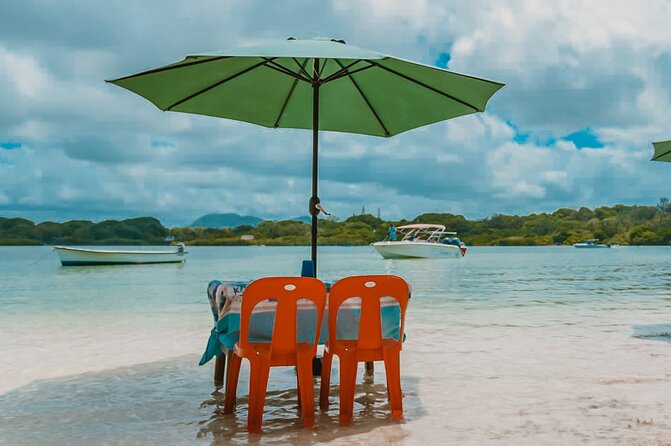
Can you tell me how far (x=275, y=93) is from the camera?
5367 millimetres

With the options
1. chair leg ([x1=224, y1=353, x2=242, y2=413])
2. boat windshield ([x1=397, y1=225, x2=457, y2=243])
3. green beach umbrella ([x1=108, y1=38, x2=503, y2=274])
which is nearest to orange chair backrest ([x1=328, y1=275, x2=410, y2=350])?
chair leg ([x1=224, y1=353, x2=242, y2=413])

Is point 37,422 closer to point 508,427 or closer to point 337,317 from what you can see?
point 337,317

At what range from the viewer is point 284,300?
11.0 ft

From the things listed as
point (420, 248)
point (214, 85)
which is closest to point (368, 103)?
point (214, 85)

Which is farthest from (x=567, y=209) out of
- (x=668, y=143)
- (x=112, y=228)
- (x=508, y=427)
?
(x=508, y=427)

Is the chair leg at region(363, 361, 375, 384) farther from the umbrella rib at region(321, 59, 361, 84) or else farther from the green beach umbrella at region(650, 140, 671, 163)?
the green beach umbrella at region(650, 140, 671, 163)

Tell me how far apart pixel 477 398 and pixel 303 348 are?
1.54 metres

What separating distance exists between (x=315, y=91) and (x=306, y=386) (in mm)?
2367

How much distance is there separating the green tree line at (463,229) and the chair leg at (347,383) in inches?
1812

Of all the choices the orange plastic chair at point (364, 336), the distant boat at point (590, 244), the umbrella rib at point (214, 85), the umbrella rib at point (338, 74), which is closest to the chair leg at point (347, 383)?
the orange plastic chair at point (364, 336)

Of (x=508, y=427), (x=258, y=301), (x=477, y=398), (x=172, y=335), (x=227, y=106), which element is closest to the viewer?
(x=258, y=301)

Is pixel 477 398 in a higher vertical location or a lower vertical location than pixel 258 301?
lower

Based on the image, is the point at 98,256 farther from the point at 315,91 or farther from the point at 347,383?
the point at 347,383

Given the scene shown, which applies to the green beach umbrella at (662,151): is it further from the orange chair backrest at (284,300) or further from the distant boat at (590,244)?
the distant boat at (590,244)
